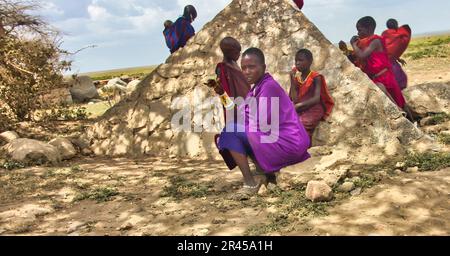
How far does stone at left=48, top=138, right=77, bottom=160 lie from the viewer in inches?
267

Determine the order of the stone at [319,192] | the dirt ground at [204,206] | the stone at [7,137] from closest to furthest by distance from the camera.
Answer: the dirt ground at [204,206], the stone at [319,192], the stone at [7,137]

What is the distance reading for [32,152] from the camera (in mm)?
6434

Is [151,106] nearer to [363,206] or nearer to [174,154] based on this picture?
[174,154]

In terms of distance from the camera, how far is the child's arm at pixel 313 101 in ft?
17.3

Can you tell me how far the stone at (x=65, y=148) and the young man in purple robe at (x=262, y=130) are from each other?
3.28 meters

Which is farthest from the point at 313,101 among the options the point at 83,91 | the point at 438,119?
the point at 83,91

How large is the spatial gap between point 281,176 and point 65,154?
3717 millimetres

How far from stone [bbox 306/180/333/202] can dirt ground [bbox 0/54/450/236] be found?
7 cm

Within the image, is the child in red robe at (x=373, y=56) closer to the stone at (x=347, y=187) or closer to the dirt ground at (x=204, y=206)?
the dirt ground at (x=204, y=206)

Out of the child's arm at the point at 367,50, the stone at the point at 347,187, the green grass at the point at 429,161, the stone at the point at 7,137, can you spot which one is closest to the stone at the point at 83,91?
the stone at the point at 7,137

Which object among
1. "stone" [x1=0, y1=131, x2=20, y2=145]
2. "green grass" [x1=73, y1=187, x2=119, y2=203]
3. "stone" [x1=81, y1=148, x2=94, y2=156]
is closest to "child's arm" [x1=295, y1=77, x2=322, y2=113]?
"green grass" [x1=73, y1=187, x2=119, y2=203]

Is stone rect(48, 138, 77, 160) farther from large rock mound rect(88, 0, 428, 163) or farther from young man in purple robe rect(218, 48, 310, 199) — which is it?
young man in purple robe rect(218, 48, 310, 199)

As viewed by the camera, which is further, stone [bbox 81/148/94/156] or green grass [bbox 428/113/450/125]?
green grass [bbox 428/113/450/125]

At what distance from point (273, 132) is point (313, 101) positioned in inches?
48.7
